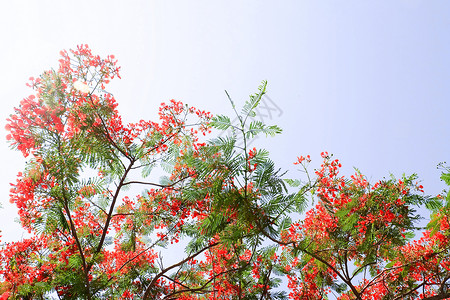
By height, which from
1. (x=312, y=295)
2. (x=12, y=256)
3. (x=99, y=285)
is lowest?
(x=312, y=295)

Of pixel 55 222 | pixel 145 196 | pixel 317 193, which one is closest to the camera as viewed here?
pixel 55 222

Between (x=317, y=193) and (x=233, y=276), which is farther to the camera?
(x=233, y=276)

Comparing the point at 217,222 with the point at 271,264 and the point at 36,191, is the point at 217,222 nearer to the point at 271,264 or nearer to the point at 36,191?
the point at 36,191

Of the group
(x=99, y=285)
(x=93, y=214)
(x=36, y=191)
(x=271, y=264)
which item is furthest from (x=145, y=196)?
(x=271, y=264)

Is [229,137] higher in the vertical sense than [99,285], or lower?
higher

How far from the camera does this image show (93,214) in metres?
7.92

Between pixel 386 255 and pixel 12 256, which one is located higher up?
pixel 12 256

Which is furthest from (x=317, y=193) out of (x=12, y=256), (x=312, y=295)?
(x=12, y=256)

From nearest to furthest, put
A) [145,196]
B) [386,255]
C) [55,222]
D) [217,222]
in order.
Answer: [217,222] → [55,222] → [386,255] → [145,196]

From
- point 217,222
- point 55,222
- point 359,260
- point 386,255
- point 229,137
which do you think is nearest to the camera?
point 229,137

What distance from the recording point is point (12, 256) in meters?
6.97

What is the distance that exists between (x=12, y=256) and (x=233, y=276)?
502 centimetres

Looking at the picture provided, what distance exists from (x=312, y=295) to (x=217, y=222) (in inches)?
204

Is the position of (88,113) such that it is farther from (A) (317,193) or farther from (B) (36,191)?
(A) (317,193)
